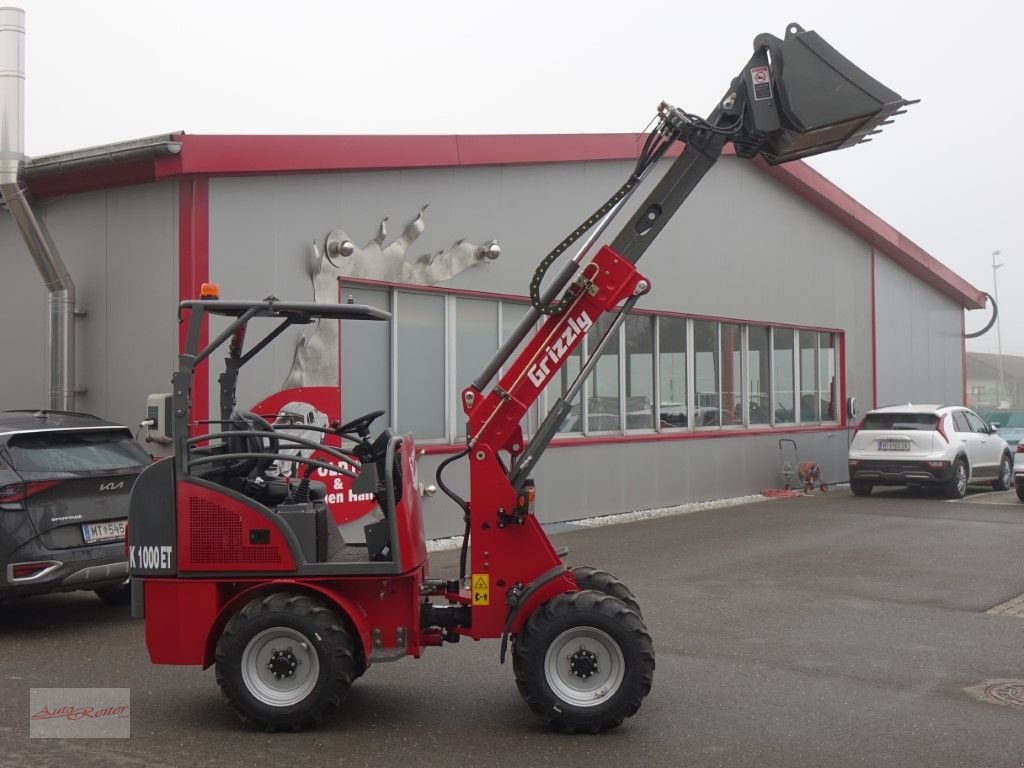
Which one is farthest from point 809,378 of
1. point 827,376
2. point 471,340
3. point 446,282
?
point 446,282

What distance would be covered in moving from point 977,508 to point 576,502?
6.57m

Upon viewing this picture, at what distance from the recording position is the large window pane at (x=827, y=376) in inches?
895

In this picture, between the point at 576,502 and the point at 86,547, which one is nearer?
the point at 86,547

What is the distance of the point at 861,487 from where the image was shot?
19625 mm

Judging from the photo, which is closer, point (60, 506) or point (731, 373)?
point (60, 506)

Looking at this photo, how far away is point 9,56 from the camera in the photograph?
1229cm

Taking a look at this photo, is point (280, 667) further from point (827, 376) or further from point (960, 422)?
point (827, 376)

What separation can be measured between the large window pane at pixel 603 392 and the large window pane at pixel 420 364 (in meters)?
3.08

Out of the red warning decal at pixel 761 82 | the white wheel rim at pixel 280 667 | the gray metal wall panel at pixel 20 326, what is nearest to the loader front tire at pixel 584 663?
the white wheel rim at pixel 280 667

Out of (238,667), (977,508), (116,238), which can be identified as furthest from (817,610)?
(977,508)

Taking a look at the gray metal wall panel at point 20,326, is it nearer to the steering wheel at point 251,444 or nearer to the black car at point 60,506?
the black car at point 60,506

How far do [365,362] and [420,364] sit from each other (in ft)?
3.11

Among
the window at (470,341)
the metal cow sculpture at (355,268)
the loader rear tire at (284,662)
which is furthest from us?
the window at (470,341)

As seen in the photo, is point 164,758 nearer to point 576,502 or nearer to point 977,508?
point 576,502
